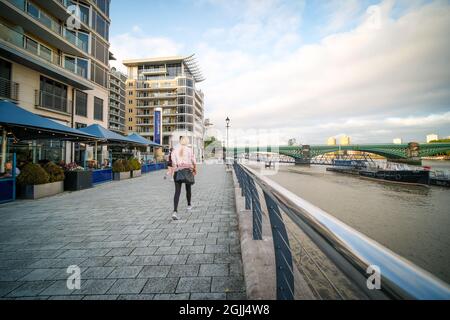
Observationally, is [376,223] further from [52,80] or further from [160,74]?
[160,74]

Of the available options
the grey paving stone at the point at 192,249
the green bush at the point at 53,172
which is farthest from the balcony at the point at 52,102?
→ the grey paving stone at the point at 192,249

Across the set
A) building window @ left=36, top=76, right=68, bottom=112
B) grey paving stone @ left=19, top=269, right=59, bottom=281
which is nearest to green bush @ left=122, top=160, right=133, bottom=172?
building window @ left=36, top=76, right=68, bottom=112

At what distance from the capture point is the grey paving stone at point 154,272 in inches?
95.8

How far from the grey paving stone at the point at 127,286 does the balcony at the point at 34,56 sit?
16321 mm

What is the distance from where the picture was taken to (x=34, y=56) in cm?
1319

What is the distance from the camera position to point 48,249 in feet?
10.3

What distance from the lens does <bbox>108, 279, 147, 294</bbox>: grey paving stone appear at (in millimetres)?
2158

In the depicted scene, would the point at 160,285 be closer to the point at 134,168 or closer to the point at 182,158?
the point at 182,158

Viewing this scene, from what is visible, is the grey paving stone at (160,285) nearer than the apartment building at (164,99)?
Yes

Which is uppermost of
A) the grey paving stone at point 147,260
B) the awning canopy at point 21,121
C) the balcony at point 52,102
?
the balcony at point 52,102

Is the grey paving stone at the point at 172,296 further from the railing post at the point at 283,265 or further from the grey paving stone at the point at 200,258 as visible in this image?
the railing post at the point at 283,265

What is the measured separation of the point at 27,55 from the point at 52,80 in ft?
10.1
